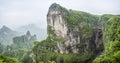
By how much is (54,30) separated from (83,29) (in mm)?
15265

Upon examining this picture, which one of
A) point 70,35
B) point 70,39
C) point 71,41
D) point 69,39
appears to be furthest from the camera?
→ point 70,35

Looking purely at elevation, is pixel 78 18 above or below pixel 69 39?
above

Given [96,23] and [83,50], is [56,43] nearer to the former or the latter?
[83,50]

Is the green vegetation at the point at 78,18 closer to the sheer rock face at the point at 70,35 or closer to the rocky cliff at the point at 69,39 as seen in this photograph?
the rocky cliff at the point at 69,39

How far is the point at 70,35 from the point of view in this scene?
15688 cm

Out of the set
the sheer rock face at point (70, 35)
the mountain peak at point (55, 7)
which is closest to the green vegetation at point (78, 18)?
the sheer rock face at point (70, 35)

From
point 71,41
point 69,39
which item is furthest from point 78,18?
point 71,41

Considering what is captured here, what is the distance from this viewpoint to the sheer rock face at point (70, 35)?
15405cm

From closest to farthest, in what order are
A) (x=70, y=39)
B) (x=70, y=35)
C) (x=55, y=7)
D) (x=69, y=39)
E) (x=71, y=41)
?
(x=71, y=41) → (x=69, y=39) → (x=70, y=39) → (x=70, y=35) → (x=55, y=7)

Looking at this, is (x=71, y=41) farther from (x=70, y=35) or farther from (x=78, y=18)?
(x=78, y=18)

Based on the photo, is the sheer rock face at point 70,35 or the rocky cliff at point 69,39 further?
the sheer rock face at point 70,35

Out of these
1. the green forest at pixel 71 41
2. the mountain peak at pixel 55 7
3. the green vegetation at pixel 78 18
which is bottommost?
the green forest at pixel 71 41

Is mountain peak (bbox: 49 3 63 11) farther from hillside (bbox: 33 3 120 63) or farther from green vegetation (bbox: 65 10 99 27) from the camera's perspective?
green vegetation (bbox: 65 10 99 27)

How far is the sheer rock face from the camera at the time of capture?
154m
